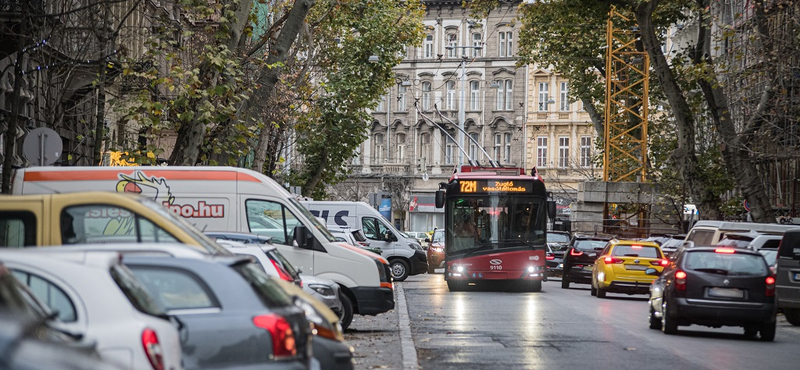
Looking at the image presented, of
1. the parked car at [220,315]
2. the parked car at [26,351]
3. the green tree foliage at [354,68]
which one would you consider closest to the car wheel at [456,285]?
the green tree foliage at [354,68]

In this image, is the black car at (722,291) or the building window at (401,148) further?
the building window at (401,148)

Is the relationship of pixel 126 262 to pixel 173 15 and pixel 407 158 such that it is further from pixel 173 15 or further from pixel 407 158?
pixel 407 158

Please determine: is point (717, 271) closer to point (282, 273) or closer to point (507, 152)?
point (282, 273)

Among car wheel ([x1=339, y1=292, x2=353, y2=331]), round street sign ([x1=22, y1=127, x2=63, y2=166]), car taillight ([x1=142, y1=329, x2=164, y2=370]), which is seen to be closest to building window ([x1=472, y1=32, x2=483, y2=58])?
round street sign ([x1=22, y1=127, x2=63, y2=166])

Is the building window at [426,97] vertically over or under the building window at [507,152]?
over

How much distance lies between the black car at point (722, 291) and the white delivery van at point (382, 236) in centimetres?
1900

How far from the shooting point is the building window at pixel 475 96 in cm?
8506

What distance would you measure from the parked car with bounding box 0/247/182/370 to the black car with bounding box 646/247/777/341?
41.1 feet

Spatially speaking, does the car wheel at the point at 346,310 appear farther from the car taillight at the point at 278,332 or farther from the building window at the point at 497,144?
the building window at the point at 497,144

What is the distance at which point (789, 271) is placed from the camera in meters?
21.8

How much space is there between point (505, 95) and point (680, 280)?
67.4 meters

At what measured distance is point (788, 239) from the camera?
21688 mm

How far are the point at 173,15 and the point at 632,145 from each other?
76.5 feet

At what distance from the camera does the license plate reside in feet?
57.8
